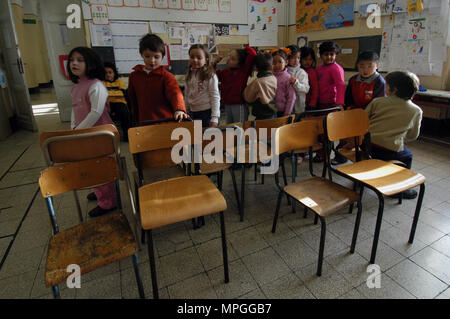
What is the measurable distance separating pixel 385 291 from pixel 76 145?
1785 millimetres

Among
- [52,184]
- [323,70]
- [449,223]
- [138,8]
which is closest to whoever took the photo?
[52,184]

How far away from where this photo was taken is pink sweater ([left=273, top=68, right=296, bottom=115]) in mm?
2621

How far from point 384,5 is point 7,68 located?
5989mm

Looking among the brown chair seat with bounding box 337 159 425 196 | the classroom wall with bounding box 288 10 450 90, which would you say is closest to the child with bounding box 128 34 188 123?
the brown chair seat with bounding box 337 159 425 196

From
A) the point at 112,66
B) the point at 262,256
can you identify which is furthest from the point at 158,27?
the point at 262,256

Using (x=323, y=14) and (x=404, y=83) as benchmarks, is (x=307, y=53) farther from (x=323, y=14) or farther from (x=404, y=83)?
(x=323, y=14)

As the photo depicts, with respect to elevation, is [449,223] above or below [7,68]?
below

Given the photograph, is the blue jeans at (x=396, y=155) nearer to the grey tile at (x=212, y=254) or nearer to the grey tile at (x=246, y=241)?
the grey tile at (x=246, y=241)

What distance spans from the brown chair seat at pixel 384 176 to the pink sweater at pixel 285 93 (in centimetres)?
107

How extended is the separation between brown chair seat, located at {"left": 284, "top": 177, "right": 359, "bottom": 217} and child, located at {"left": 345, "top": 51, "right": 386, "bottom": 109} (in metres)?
1.30
